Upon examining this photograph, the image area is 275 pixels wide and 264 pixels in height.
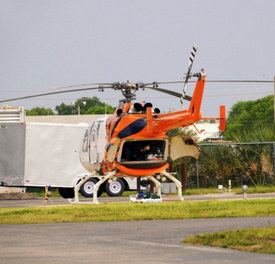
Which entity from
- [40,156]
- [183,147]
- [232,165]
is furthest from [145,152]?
[232,165]

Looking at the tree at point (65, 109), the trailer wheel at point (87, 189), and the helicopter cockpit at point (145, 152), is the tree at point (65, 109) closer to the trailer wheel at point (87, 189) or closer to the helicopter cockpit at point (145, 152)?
the trailer wheel at point (87, 189)

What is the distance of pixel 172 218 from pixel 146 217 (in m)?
0.63

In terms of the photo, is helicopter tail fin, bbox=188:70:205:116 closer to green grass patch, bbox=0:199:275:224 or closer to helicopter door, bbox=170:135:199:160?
green grass patch, bbox=0:199:275:224

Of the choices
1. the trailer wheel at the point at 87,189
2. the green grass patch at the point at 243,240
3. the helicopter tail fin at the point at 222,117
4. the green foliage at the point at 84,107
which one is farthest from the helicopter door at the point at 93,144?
the green foliage at the point at 84,107

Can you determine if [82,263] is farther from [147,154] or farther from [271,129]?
[271,129]

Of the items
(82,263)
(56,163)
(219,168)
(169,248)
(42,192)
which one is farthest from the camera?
(42,192)

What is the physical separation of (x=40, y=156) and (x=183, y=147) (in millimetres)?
11274

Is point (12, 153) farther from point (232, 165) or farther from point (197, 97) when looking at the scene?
point (197, 97)

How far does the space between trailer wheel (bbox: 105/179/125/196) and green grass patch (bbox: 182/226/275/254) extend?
21775 millimetres

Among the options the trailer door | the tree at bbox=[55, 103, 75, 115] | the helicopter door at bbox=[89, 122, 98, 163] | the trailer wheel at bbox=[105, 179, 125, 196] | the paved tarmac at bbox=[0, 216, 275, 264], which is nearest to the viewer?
the paved tarmac at bbox=[0, 216, 275, 264]

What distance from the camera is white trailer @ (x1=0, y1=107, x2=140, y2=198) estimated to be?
111ft

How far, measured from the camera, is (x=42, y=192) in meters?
40.4

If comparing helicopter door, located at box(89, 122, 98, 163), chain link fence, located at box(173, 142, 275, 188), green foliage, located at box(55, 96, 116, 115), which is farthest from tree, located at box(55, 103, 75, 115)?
helicopter door, located at box(89, 122, 98, 163)

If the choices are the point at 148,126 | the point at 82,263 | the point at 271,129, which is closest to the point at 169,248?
the point at 82,263
